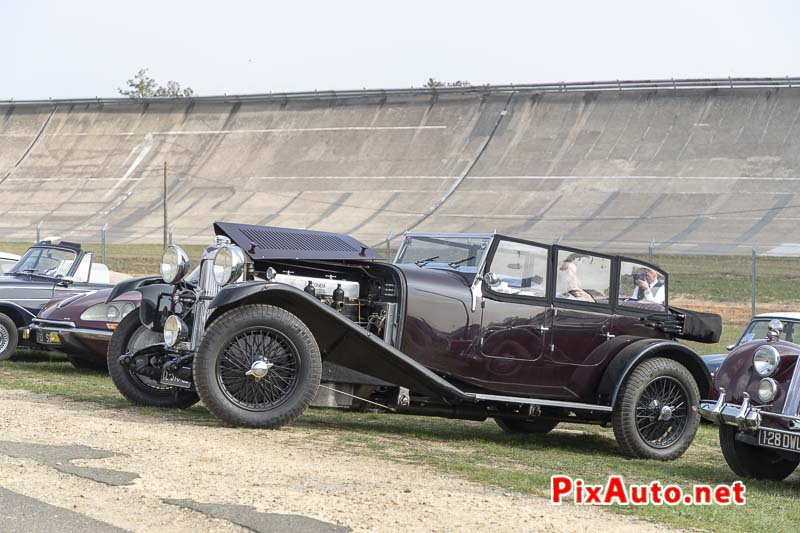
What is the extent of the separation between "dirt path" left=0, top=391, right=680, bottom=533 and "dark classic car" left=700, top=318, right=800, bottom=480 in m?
Answer: 2.17

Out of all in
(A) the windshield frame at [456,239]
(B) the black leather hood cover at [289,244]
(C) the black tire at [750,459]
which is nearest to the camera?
(C) the black tire at [750,459]

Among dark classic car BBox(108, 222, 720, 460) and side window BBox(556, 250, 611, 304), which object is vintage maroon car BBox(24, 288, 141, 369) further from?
side window BBox(556, 250, 611, 304)

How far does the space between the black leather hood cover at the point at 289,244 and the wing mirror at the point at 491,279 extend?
3.39 ft

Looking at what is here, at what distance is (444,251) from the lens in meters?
10.1

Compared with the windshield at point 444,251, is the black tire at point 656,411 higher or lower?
lower

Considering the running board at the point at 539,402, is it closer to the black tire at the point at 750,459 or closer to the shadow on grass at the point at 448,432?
the shadow on grass at the point at 448,432

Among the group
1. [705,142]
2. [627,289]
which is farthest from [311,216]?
[627,289]

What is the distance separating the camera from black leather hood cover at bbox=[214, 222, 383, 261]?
9.27m

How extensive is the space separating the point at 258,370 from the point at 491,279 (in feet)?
7.65

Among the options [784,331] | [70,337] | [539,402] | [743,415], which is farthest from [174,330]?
[784,331]

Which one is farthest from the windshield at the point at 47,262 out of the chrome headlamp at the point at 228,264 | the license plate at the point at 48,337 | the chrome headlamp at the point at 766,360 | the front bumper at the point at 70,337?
the chrome headlamp at the point at 766,360

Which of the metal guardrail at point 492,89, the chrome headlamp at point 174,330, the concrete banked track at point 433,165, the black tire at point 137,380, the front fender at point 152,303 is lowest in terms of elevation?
the black tire at point 137,380

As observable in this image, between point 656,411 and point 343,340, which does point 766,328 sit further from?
point 343,340

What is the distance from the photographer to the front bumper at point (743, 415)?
7887mm
